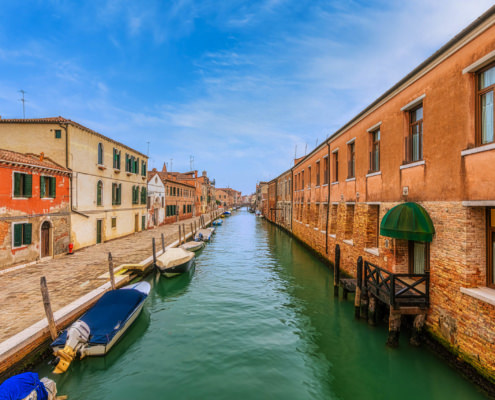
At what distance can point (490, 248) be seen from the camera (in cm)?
592

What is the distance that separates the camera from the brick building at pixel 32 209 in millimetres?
12023

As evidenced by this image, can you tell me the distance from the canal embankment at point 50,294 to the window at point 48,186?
11.6ft

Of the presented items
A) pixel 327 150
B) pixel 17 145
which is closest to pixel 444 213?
pixel 327 150

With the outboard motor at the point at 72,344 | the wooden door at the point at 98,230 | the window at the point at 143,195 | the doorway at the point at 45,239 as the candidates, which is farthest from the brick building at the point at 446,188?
the window at the point at 143,195

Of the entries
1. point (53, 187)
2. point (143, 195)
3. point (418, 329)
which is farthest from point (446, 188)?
point (143, 195)

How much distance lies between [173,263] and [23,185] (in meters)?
8.04

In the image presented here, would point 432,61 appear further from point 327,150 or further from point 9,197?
point 9,197

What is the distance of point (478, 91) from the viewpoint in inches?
240

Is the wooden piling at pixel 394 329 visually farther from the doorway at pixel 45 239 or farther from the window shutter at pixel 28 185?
the doorway at pixel 45 239

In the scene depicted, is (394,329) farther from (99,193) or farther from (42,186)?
(99,193)

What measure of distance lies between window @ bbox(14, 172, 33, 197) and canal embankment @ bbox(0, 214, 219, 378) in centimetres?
347

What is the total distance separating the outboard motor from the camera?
6.43m

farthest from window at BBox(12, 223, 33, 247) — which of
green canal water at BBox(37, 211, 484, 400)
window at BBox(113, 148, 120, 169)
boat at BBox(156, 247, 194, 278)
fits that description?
window at BBox(113, 148, 120, 169)

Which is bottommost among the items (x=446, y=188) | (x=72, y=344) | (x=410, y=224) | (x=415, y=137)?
(x=72, y=344)
